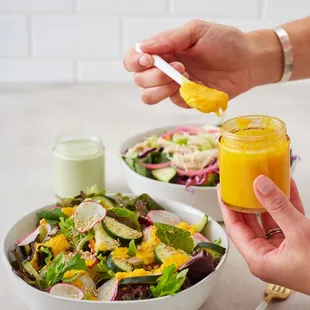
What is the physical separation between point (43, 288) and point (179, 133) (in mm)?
804

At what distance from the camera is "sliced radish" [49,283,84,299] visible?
44.8 inches

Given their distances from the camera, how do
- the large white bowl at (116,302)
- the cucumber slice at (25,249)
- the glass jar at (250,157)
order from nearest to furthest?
the large white bowl at (116,302), the glass jar at (250,157), the cucumber slice at (25,249)

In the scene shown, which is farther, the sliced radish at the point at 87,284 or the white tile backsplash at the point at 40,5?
the white tile backsplash at the point at 40,5

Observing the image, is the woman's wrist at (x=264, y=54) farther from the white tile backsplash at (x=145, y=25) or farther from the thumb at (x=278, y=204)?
the white tile backsplash at (x=145, y=25)

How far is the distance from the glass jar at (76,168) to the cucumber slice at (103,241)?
0.39 m

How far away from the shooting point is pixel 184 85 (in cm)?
130

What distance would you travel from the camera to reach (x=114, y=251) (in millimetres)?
1255

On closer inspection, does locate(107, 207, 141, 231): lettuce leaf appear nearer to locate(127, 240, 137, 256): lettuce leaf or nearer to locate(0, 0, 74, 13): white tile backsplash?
locate(127, 240, 137, 256): lettuce leaf

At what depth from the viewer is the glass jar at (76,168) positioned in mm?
1692

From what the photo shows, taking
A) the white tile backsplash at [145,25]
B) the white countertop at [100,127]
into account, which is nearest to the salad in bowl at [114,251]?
the white countertop at [100,127]

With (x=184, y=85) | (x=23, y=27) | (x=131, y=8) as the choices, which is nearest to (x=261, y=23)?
(x=131, y=8)

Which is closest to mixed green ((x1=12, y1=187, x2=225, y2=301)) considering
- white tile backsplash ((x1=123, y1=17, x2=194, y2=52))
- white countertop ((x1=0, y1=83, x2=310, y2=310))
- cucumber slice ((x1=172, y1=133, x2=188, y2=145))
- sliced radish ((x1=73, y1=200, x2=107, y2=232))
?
sliced radish ((x1=73, y1=200, x2=107, y2=232))

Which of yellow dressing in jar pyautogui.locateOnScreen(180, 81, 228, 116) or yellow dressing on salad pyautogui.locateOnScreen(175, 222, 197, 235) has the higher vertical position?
yellow dressing in jar pyautogui.locateOnScreen(180, 81, 228, 116)

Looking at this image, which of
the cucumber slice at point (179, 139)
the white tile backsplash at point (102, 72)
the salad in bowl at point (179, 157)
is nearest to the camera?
the salad in bowl at point (179, 157)
